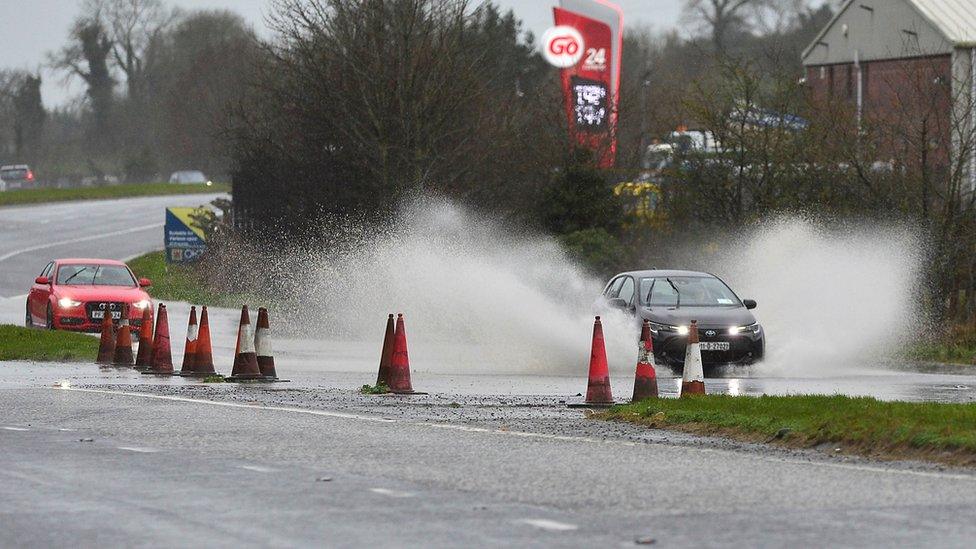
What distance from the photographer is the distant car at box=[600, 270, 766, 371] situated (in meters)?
24.4

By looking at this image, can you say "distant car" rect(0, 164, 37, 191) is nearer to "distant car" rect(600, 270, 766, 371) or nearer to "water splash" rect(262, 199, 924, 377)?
"water splash" rect(262, 199, 924, 377)

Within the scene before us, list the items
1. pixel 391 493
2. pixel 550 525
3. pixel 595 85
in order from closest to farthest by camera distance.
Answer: pixel 550 525, pixel 391 493, pixel 595 85

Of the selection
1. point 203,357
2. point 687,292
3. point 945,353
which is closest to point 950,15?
point 945,353

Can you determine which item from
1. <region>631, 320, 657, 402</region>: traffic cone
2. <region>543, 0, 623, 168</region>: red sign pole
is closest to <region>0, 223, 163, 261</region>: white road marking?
<region>543, 0, 623, 168</region>: red sign pole

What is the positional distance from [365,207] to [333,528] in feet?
123

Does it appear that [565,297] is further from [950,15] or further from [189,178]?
[189,178]

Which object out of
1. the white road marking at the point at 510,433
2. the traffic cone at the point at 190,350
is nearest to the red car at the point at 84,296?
the traffic cone at the point at 190,350

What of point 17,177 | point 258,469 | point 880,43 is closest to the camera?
point 258,469

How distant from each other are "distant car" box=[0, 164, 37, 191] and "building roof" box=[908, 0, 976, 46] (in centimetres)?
7684

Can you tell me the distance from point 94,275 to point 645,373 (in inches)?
753

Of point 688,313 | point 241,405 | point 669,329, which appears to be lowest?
point 241,405

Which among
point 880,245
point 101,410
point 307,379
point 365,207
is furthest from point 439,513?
point 365,207

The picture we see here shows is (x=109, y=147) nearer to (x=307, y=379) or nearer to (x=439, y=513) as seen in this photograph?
(x=307, y=379)

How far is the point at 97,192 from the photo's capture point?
108062 millimetres
